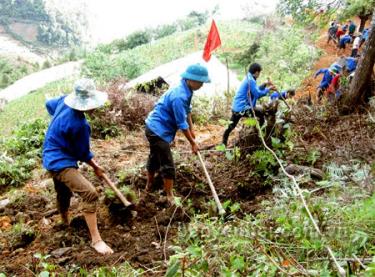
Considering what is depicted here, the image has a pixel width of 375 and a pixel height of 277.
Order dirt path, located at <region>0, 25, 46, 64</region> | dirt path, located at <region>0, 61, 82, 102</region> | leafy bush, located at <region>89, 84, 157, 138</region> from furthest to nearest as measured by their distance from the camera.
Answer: dirt path, located at <region>0, 25, 46, 64</region>
dirt path, located at <region>0, 61, 82, 102</region>
leafy bush, located at <region>89, 84, 157, 138</region>

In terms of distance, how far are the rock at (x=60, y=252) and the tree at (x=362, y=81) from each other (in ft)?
15.3

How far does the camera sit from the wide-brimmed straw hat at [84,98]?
3491 mm

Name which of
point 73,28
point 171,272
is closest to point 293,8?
point 171,272

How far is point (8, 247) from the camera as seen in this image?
3959 mm

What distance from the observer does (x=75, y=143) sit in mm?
3646

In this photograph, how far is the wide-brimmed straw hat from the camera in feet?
11.5

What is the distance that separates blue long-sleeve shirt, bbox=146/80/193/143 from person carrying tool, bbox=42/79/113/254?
830 millimetres

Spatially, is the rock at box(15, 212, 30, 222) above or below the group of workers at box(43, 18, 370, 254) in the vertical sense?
below

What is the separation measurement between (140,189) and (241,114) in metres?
1.91

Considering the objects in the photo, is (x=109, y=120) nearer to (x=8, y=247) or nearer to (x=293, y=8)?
(x=8, y=247)

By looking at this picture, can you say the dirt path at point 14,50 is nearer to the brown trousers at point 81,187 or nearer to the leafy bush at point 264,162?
the leafy bush at point 264,162

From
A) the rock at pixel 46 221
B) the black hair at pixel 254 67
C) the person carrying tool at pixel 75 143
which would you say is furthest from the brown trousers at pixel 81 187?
the black hair at pixel 254 67

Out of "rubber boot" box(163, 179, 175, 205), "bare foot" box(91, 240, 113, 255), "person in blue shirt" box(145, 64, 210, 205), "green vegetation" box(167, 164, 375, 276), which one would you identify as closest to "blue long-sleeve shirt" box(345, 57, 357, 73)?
"person in blue shirt" box(145, 64, 210, 205)

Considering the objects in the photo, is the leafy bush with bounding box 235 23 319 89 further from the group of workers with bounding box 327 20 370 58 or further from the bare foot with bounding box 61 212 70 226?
the bare foot with bounding box 61 212 70 226
